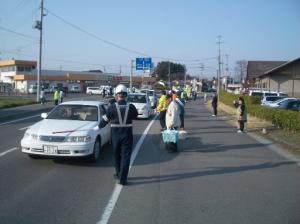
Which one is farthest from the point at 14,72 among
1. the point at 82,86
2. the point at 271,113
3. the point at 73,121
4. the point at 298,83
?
the point at 73,121

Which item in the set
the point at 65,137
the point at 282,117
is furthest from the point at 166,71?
the point at 65,137

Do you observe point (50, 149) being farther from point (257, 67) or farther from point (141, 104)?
point (257, 67)

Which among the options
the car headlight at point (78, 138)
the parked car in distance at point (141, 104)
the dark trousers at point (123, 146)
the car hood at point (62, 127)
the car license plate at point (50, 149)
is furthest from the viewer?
the parked car in distance at point (141, 104)

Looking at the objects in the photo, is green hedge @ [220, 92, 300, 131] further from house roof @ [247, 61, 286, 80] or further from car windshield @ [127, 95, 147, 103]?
house roof @ [247, 61, 286, 80]

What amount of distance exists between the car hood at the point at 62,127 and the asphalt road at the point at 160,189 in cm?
72

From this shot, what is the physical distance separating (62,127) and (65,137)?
58cm

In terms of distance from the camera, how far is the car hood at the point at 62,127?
9.47 m

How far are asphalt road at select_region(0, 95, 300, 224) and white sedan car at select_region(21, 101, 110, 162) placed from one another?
13.3 inches

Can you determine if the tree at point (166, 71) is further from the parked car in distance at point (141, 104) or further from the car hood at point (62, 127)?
the car hood at point (62, 127)

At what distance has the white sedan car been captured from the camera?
9.22m

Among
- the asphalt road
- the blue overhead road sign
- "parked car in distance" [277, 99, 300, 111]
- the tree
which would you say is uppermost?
the tree

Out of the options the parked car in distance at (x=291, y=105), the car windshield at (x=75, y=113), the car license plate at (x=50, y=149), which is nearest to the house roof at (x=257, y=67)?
the parked car in distance at (x=291, y=105)

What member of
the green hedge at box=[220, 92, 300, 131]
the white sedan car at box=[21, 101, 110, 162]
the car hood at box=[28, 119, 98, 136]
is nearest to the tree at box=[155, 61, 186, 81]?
the green hedge at box=[220, 92, 300, 131]

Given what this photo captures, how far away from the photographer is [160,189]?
761cm
